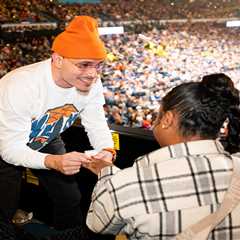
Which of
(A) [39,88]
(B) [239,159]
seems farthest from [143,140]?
(B) [239,159]

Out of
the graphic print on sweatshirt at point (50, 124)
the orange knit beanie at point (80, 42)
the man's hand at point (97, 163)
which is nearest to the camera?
the man's hand at point (97, 163)

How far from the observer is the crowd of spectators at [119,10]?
85.7 inches

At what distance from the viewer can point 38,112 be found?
5.29ft

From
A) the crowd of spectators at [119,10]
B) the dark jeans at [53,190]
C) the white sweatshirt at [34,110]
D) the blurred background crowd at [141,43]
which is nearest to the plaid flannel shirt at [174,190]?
the white sweatshirt at [34,110]

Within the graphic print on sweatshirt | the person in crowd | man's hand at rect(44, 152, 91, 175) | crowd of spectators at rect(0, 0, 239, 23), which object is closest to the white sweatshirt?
the graphic print on sweatshirt

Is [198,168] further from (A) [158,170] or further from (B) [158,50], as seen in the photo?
(B) [158,50]

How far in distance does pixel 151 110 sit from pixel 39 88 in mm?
909

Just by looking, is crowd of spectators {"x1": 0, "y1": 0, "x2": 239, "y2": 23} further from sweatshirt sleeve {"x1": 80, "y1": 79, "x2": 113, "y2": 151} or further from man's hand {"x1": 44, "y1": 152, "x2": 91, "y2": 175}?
man's hand {"x1": 44, "y1": 152, "x2": 91, "y2": 175}

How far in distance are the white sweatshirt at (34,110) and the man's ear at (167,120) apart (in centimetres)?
57

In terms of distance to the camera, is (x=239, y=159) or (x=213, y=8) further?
(x=213, y=8)

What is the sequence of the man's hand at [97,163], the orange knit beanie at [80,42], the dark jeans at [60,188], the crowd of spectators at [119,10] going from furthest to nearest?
1. the crowd of spectators at [119,10]
2. the dark jeans at [60,188]
3. the orange knit beanie at [80,42]
4. the man's hand at [97,163]

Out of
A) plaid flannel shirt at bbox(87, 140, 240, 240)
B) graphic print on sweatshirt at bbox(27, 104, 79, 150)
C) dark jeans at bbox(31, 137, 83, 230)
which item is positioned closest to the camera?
plaid flannel shirt at bbox(87, 140, 240, 240)

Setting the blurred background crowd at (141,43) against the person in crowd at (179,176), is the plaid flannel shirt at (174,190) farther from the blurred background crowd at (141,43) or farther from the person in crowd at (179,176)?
the blurred background crowd at (141,43)

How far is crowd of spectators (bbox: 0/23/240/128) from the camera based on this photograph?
2.26 metres
